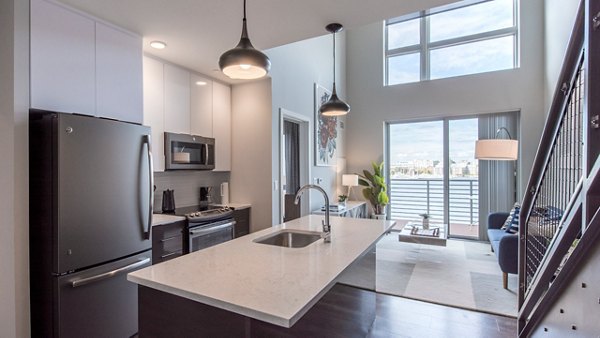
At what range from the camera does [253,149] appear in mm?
4086

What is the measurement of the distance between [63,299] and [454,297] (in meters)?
3.43

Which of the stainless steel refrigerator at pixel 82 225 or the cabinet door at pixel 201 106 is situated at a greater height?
the cabinet door at pixel 201 106

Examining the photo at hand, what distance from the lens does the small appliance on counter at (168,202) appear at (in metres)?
3.33

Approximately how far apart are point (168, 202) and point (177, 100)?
114 cm

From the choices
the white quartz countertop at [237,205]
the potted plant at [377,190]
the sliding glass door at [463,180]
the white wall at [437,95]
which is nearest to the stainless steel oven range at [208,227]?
the white quartz countertop at [237,205]

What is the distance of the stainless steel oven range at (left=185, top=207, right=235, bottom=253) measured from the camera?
9.96 feet

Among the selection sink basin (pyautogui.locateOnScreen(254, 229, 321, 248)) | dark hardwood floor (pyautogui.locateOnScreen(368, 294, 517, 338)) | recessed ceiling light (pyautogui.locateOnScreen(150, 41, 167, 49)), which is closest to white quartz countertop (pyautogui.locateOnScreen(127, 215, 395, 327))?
sink basin (pyautogui.locateOnScreen(254, 229, 321, 248))

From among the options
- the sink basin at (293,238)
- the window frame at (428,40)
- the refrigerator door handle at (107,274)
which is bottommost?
the refrigerator door handle at (107,274)

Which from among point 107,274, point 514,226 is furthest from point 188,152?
point 514,226

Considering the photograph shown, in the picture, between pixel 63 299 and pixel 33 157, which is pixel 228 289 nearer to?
pixel 63 299

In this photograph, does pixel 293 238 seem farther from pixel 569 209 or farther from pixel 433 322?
pixel 569 209

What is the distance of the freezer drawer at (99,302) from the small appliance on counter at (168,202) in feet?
2.93

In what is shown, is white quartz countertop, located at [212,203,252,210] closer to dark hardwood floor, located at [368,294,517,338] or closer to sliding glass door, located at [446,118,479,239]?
dark hardwood floor, located at [368,294,517,338]

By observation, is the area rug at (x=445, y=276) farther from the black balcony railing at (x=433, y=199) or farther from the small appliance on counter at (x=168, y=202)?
the small appliance on counter at (x=168, y=202)
